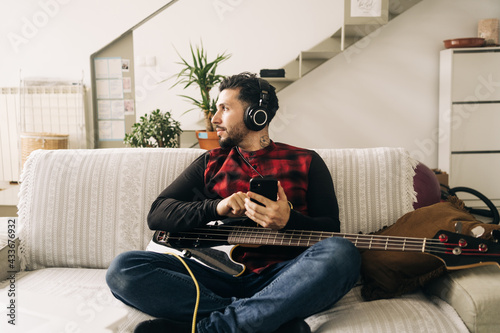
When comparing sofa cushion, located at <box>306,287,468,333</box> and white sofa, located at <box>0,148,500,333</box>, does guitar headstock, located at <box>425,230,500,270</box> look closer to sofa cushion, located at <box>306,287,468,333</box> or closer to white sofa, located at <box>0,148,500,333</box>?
sofa cushion, located at <box>306,287,468,333</box>

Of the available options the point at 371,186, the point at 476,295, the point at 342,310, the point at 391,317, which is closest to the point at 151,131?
the point at 371,186

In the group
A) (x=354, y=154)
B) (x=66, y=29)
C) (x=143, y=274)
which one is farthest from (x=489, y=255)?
(x=66, y=29)

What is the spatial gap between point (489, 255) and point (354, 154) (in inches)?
27.9

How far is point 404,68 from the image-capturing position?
4430mm

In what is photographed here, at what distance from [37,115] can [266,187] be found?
3.96 meters

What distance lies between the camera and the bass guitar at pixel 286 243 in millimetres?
1135

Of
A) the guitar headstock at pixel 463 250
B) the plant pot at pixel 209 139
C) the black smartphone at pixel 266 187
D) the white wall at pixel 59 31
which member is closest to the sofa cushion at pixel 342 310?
the guitar headstock at pixel 463 250

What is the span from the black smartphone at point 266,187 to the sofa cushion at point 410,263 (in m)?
0.38

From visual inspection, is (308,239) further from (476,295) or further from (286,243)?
(476,295)

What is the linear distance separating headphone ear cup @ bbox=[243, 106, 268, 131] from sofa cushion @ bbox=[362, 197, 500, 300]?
0.60 metres

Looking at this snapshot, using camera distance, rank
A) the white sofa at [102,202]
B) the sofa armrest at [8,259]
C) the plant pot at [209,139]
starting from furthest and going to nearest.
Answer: the plant pot at [209,139]
the white sofa at [102,202]
the sofa armrest at [8,259]

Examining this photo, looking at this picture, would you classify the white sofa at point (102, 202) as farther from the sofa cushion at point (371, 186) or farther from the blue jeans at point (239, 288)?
the blue jeans at point (239, 288)

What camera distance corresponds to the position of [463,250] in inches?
44.9

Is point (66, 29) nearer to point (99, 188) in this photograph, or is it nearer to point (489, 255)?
point (99, 188)
